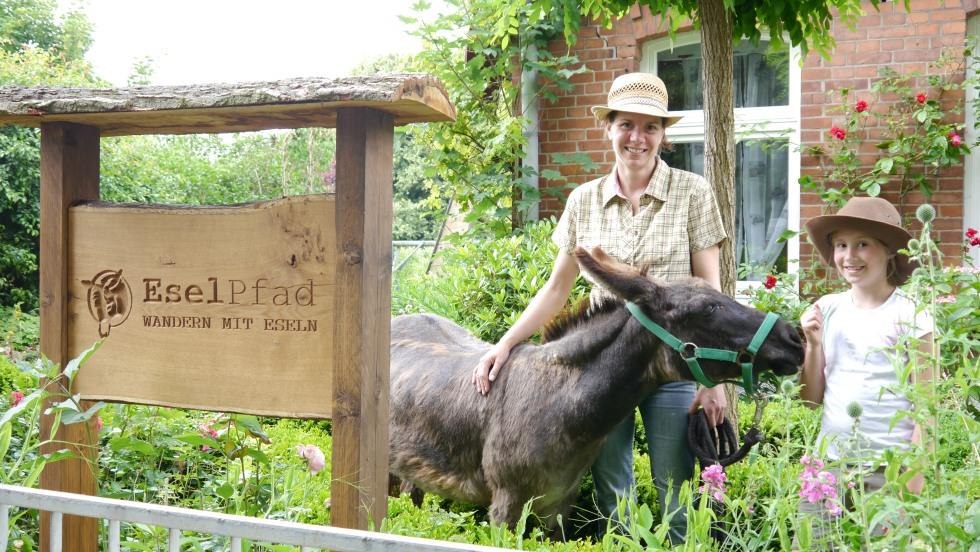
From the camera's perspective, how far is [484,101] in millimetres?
8664

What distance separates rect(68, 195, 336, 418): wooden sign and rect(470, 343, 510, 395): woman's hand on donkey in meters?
1.06

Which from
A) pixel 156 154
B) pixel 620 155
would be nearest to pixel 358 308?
pixel 620 155

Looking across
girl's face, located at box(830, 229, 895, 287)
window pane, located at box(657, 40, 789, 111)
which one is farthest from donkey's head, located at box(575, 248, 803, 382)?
window pane, located at box(657, 40, 789, 111)

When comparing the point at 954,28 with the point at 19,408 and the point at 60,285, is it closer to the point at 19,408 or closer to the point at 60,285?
the point at 60,285

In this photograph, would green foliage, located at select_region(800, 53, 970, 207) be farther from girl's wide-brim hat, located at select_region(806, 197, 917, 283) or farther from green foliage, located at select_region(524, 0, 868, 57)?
girl's wide-brim hat, located at select_region(806, 197, 917, 283)

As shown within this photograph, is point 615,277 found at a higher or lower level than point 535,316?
higher

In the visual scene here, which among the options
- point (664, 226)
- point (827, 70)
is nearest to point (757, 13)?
point (664, 226)

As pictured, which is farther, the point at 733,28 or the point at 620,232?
the point at 733,28

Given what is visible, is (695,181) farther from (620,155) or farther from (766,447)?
(766,447)

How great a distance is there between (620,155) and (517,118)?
4737 mm

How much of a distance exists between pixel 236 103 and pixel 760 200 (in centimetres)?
645

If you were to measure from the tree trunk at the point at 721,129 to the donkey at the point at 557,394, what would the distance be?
1083mm

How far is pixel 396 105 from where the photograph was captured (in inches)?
99.2

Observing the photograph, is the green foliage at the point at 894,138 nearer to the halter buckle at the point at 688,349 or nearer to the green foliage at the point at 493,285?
the green foliage at the point at 493,285
